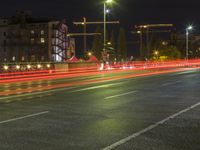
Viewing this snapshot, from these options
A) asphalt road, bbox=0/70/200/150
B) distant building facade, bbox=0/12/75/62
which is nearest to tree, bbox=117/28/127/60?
distant building facade, bbox=0/12/75/62

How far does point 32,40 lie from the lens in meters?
111

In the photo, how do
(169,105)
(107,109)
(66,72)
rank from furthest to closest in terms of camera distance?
(66,72), (169,105), (107,109)

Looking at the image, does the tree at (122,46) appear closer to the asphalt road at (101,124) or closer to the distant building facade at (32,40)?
the distant building facade at (32,40)

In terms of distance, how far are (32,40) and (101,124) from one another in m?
102

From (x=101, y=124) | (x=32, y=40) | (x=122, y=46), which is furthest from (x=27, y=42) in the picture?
(x=101, y=124)

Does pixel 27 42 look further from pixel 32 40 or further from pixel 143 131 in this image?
pixel 143 131

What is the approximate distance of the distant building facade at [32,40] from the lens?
360 ft

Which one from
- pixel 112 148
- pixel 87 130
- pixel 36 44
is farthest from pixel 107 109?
pixel 36 44

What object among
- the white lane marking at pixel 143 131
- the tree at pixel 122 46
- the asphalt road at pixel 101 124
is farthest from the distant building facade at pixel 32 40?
the white lane marking at pixel 143 131

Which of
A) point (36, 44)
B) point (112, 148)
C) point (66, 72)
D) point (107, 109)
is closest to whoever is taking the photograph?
point (112, 148)

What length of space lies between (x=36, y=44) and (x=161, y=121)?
99.0 metres

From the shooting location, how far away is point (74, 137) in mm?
9781

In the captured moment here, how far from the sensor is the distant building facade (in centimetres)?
10988

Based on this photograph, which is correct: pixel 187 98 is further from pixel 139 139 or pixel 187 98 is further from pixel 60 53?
pixel 60 53
